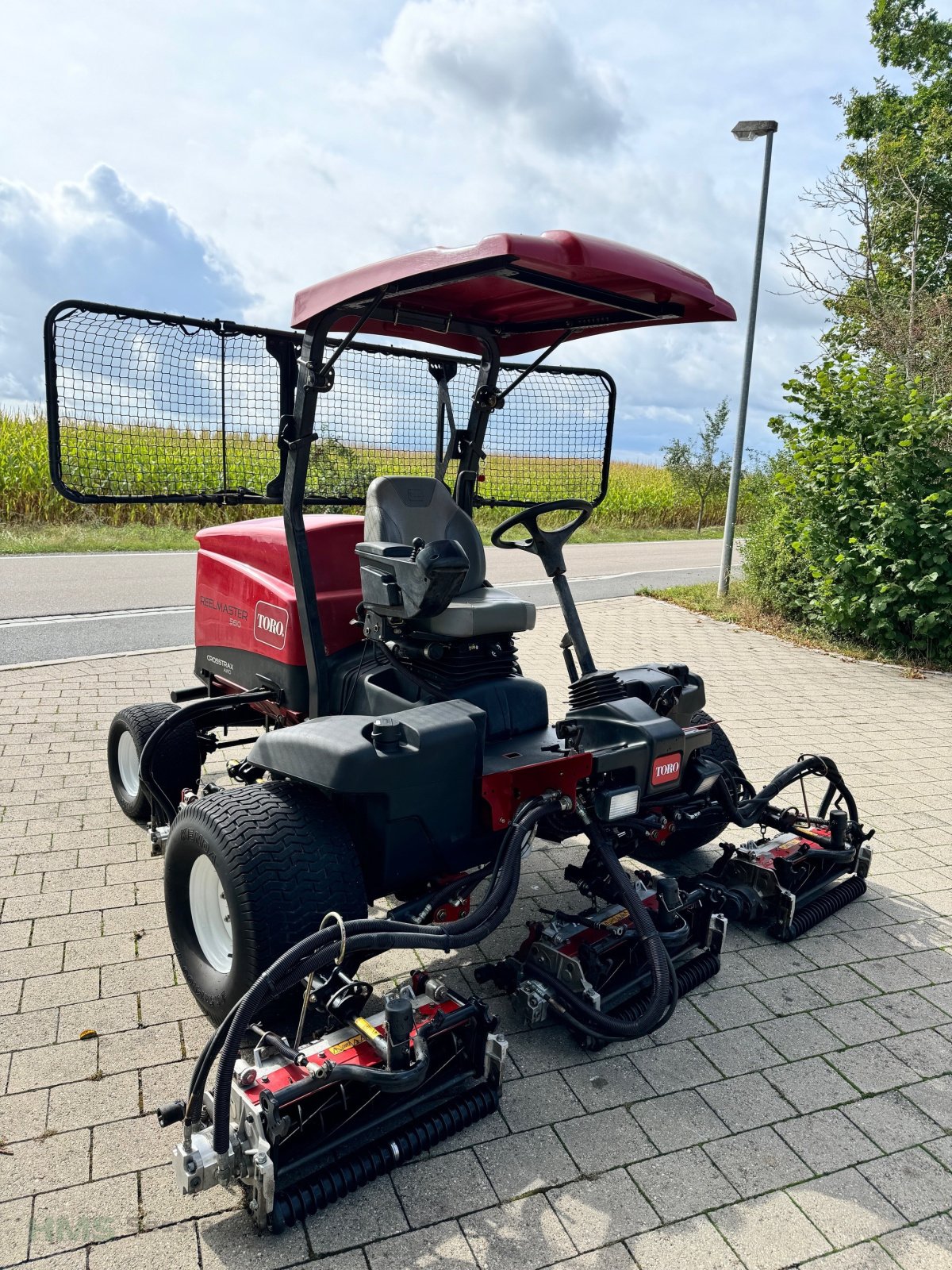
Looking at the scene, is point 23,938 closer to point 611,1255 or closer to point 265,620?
point 265,620

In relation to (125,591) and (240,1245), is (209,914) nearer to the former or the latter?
(240,1245)

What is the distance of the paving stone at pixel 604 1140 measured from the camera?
7.57ft

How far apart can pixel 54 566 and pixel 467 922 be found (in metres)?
10.3

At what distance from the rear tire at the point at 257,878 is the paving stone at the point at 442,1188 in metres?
0.59

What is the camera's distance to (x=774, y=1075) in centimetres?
269

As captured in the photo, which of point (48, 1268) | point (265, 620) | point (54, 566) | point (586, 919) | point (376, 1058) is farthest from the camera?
point (54, 566)

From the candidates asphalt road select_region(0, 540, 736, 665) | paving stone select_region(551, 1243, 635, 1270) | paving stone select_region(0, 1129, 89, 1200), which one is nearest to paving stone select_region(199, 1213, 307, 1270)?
paving stone select_region(0, 1129, 89, 1200)

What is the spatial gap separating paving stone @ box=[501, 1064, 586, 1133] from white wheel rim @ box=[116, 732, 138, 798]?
2347 mm

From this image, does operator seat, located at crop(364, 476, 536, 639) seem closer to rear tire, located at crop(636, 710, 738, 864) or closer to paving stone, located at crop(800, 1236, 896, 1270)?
rear tire, located at crop(636, 710, 738, 864)

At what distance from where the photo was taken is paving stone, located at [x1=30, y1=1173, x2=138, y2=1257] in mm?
1998

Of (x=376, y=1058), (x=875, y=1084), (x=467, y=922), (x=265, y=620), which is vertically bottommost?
(x=875, y=1084)

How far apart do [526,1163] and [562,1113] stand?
0.22 m

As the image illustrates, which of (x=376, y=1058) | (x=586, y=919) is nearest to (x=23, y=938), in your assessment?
(x=376, y=1058)

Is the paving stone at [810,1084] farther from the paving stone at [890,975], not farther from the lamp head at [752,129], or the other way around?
the lamp head at [752,129]
